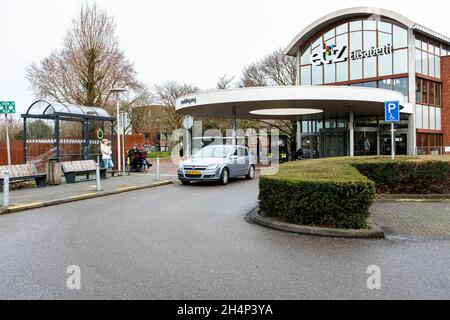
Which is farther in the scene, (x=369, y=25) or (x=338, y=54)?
(x=338, y=54)

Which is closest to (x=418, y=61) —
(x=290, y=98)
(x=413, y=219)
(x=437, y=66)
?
(x=437, y=66)

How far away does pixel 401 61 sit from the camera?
2823 centimetres

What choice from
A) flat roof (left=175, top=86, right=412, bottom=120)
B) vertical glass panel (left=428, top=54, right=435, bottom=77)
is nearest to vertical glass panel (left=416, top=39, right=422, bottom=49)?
vertical glass panel (left=428, top=54, right=435, bottom=77)

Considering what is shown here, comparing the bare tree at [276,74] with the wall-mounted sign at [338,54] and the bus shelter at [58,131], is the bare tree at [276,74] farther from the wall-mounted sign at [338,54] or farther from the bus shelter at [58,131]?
the bus shelter at [58,131]

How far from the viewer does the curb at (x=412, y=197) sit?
10027 millimetres

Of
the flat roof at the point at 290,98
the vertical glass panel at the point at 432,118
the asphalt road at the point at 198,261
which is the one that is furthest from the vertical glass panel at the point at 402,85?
the asphalt road at the point at 198,261

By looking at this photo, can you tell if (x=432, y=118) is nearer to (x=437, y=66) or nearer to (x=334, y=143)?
(x=437, y=66)

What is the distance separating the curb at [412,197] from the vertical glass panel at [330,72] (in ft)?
73.6

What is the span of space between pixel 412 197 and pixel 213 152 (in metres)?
7.59

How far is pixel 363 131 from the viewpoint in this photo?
28375 millimetres

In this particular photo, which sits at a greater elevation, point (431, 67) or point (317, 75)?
point (317, 75)

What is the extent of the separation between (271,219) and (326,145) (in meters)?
23.9

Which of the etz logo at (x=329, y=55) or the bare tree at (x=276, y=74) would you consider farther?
the bare tree at (x=276, y=74)

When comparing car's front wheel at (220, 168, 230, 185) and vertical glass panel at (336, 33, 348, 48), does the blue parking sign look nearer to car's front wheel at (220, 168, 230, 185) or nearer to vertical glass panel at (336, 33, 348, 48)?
car's front wheel at (220, 168, 230, 185)
